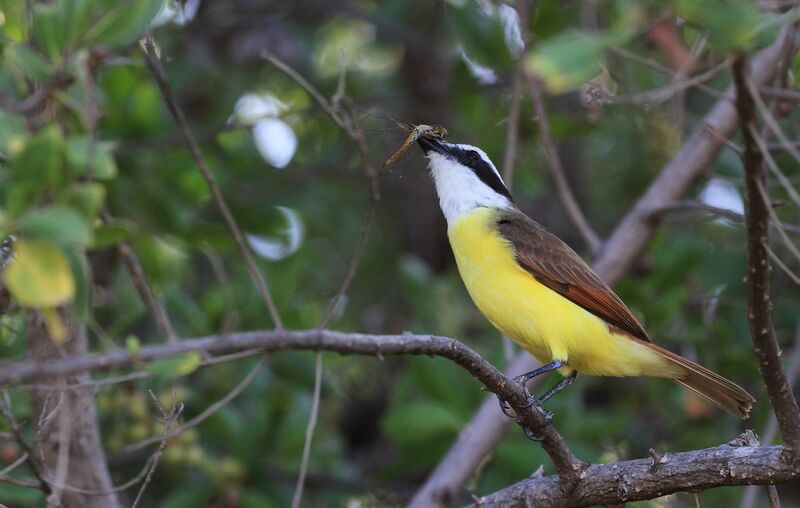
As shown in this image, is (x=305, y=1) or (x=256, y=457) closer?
(x=256, y=457)

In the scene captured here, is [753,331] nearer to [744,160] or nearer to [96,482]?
[744,160]

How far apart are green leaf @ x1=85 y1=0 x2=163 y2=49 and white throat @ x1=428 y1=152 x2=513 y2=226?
1.99m

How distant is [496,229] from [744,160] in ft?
6.90

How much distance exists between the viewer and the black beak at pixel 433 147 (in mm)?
4633

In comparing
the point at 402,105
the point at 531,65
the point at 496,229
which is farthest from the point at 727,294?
the point at 531,65

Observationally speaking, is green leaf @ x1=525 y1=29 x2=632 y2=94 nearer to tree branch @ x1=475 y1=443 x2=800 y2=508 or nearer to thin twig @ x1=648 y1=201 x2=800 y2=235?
tree branch @ x1=475 y1=443 x2=800 y2=508

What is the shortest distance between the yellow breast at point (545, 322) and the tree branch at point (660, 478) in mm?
731

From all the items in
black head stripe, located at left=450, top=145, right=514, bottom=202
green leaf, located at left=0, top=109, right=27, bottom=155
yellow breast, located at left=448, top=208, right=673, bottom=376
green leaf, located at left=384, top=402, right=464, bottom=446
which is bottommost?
green leaf, located at left=384, top=402, right=464, bottom=446

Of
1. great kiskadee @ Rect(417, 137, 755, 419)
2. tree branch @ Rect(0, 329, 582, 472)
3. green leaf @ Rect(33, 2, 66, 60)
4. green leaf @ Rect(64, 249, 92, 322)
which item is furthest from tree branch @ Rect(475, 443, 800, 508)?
green leaf @ Rect(33, 2, 66, 60)

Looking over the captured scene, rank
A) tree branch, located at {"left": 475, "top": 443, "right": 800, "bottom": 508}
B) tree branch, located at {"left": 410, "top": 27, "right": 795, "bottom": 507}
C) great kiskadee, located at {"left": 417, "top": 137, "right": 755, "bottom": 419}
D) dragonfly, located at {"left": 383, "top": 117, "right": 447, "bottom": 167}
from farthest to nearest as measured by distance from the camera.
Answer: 1. tree branch, located at {"left": 410, "top": 27, "right": 795, "bottom": 507}
2. great kiskadee, located at {"left": 417, "top": 137, "right": 755, "bottom": 419}
3. dragonfly, located at {"left": 383, "top": 117, "right": 447, "bottom": 167}
4. tree branch, located at {"left": 475, "top": 443, "right": 800, "bottom": 508}

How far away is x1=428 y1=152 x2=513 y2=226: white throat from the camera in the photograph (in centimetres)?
454

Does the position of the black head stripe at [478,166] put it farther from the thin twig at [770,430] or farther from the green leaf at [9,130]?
the green leaf at [9,130]

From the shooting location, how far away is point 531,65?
1985 mm

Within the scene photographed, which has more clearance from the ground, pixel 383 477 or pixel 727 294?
pixel 727 294
